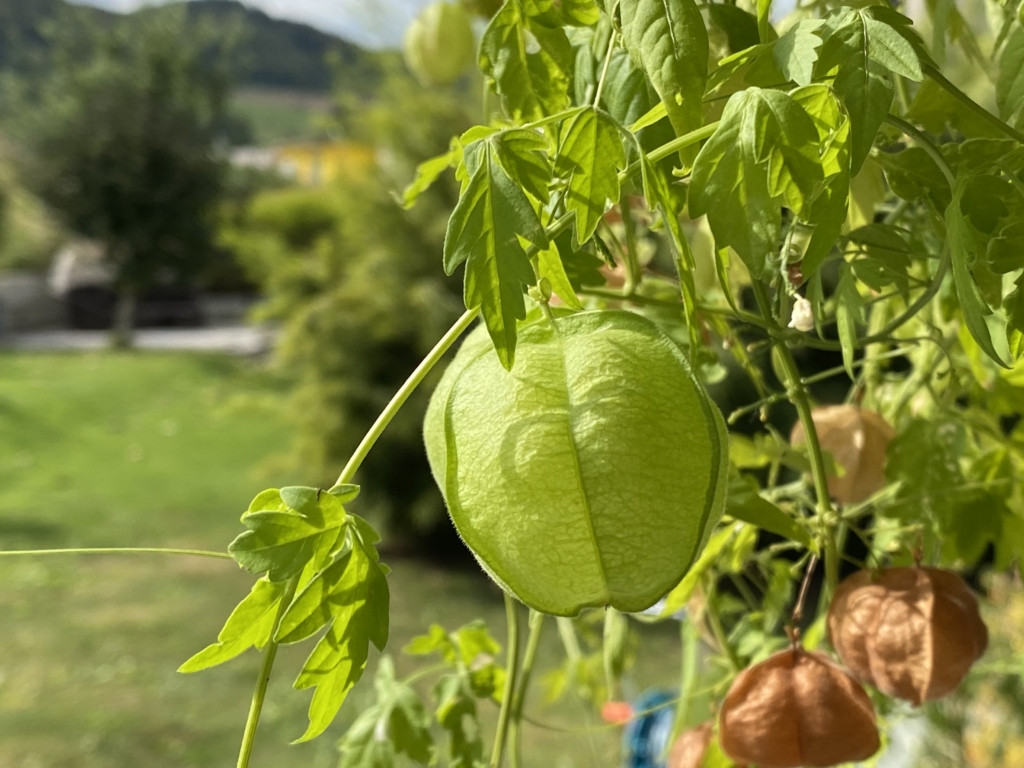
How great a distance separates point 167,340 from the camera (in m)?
8.38

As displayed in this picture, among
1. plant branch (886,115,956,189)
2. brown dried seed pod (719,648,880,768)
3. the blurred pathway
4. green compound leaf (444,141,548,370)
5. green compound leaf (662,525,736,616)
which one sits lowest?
the blurred pathway

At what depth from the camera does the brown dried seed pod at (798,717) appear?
0.42 metres

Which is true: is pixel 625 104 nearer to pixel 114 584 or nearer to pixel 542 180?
pixel 542 180

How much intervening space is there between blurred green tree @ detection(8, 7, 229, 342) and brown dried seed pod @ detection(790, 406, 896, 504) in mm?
8064

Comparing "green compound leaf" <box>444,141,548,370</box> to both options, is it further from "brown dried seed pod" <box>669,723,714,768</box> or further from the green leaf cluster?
"brown dried seed pod" <box>669,723,714,768</box>

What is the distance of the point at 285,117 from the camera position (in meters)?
23.5

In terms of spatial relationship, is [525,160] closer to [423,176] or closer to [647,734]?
[423,176]

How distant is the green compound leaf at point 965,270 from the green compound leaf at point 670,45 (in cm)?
9

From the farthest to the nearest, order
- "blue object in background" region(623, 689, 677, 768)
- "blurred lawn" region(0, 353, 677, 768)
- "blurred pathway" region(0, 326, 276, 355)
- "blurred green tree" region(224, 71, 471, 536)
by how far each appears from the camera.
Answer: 1. "blurred pathway" region(0, 326, 276, 355)
2. "blurred green tree" region(224, 71, 471, 536)
3. "blurred lawn" region(0, 353, 677, 768)
4. "blue object in background" region(623, 689, 677, 768)

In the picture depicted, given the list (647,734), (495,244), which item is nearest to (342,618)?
(495,244)


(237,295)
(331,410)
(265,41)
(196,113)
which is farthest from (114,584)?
(265,41)

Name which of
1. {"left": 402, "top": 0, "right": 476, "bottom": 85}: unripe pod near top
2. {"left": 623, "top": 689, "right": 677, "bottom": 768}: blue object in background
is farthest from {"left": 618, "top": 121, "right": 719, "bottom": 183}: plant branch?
{"left": 623, "top": 689, "right": 677, "bottom": 768}: blue object in background

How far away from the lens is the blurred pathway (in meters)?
7.62

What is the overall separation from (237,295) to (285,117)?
1467 cm
